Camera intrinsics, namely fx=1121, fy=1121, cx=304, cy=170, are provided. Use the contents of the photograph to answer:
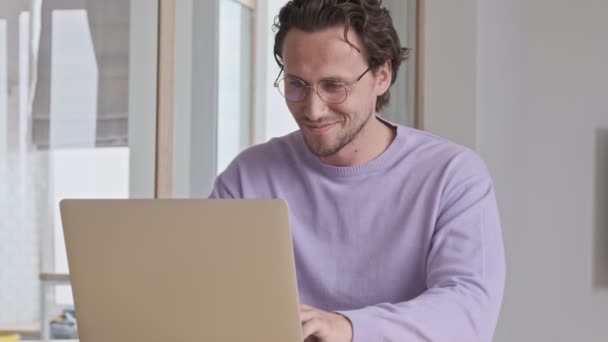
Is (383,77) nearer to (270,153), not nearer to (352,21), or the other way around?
(352,21)

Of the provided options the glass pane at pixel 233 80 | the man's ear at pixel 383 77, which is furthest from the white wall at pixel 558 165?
the man's ear at pixel 383 77

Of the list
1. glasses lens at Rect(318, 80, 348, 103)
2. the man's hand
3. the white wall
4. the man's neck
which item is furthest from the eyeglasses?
the white wall

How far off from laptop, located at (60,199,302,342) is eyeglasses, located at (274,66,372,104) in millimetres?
514

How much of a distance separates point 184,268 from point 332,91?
0.58 m

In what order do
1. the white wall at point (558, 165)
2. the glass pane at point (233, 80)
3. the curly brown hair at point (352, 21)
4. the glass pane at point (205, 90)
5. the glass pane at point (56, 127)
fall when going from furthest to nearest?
the white wall at point (558, 165)
the glass pane at point (233, 80)
the glass pane at point (205, 90)
the glass pane at point (56, 127)
the curly brown hair at point (352, 21)

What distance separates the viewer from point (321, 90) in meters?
1.80

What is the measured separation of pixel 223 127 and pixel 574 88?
1.56 metres

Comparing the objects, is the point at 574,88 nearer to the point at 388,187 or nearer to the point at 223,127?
the point at 223,127

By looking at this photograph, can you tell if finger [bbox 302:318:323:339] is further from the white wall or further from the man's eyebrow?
the white wall

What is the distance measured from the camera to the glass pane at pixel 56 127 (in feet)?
10.6

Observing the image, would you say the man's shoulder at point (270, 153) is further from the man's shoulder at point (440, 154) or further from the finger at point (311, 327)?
the finger at point (311, 327)

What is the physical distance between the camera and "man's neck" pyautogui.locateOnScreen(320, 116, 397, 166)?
1.90 meters

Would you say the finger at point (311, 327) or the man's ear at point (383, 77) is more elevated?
the man's ear at point (383, 77)

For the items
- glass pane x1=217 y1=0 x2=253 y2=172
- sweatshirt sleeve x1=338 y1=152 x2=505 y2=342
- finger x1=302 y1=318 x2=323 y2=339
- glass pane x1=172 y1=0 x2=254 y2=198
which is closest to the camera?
finger x1=302 y1=318 x2=323 y2=339
